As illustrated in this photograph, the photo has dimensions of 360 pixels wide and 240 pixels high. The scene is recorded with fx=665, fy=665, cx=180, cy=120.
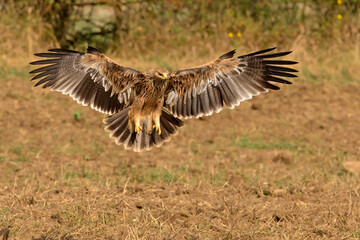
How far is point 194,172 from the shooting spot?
6.96 metres

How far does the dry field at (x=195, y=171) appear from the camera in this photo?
5.00m

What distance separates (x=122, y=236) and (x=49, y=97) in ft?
17.1

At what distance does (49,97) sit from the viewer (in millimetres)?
9539

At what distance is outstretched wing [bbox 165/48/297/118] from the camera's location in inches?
227

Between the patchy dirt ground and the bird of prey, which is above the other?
the bird of prey

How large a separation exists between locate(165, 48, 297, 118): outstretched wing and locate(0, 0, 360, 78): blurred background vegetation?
16.4 feet

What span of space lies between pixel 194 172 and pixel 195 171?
27mm

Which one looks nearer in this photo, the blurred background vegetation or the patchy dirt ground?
the patchy dirt ground

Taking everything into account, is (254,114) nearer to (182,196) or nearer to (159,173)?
(159,173)

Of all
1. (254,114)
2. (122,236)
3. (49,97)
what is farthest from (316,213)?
(49,97)

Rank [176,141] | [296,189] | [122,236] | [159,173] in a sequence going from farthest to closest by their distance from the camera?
1. [176,141]
2. [159,173]
3. [296,189]
4. [122,236]

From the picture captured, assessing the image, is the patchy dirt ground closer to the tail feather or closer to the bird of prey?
the tail feather

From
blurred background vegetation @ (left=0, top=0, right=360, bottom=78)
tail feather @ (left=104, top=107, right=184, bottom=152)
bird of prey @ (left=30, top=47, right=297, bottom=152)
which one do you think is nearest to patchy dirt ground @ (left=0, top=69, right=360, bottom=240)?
tail feather @ (left=104, top=107, right=184, bottom=152)

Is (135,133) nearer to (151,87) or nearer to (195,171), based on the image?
(151,87)
